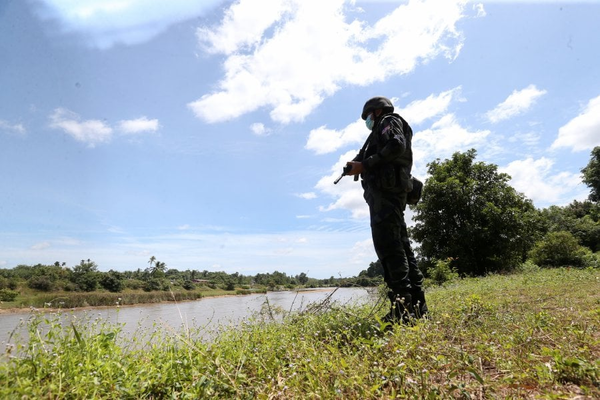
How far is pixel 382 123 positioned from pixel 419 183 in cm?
99

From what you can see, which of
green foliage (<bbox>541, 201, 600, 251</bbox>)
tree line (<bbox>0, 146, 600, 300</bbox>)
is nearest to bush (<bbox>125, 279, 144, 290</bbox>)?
tree line (<bbox>0, 146, 600, 300</bbox>)

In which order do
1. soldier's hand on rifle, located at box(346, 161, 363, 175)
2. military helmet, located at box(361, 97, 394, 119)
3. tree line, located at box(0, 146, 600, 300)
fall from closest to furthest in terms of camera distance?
1. soldier's hand on rifle, located at box(346, 161, 363, 175)
2. military helmet, located at box(361, 97, 394, 119)
3. tree line, located at box(0, 146, 600, 300)

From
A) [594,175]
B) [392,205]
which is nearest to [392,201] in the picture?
[392,205]

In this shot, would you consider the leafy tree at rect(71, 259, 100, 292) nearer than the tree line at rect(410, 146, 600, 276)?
No

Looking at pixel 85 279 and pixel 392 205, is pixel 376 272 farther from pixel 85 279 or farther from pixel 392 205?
pixel 85 279

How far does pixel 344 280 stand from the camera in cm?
466

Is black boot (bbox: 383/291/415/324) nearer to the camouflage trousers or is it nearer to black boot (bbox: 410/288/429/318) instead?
the camouflage trousers

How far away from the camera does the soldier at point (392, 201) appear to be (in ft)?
10.2

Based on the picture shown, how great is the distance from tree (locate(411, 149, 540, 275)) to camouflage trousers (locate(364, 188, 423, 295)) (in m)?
17.5

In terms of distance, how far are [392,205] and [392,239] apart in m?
0.37

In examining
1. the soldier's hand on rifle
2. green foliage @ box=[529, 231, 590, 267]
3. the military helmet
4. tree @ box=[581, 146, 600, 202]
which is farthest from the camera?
tree @ box=[581, 146, 600, 202]

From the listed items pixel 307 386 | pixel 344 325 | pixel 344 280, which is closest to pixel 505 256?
pixel 344 280

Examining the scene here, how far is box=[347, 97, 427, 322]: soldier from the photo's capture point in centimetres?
311

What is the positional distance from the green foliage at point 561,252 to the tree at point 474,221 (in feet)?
9.35
